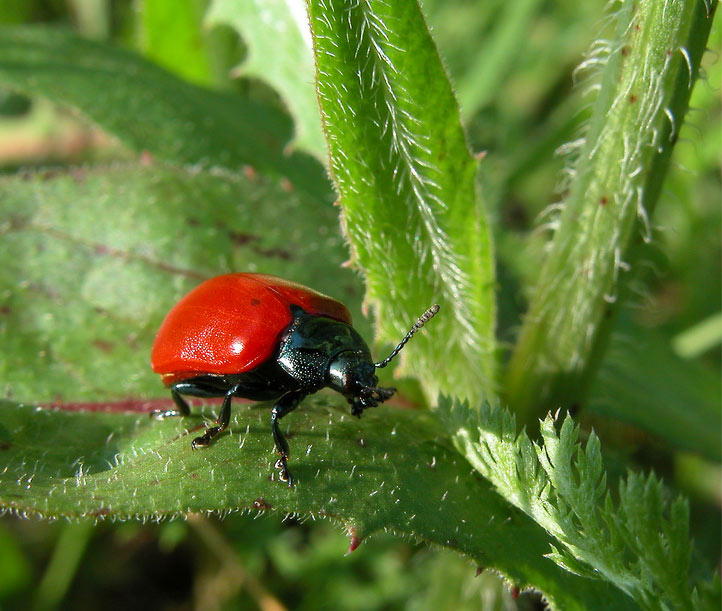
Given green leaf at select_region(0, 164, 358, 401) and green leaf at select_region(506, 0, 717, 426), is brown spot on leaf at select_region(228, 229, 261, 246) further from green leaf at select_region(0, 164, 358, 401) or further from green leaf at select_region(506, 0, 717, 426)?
green leaf at select_region(506, 0, 717, 426)

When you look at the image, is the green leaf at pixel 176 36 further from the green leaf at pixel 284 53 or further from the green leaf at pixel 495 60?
the green leaf at pixel 495 60

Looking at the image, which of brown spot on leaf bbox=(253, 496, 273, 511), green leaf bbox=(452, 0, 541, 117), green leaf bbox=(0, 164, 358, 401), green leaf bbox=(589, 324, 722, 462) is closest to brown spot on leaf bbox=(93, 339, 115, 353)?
green leaf bbox=(0, 164, 358, 401)

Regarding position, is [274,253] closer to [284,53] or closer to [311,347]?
[311,347]

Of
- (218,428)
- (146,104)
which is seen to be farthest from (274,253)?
(146,104)

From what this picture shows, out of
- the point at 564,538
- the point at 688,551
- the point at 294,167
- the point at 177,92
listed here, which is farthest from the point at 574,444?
the point at 177,92

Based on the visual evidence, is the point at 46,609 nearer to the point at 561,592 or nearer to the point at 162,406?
the point at 162,406

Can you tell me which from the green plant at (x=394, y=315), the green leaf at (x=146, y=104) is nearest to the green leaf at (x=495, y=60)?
the green leaf at (x=146, y=104)
